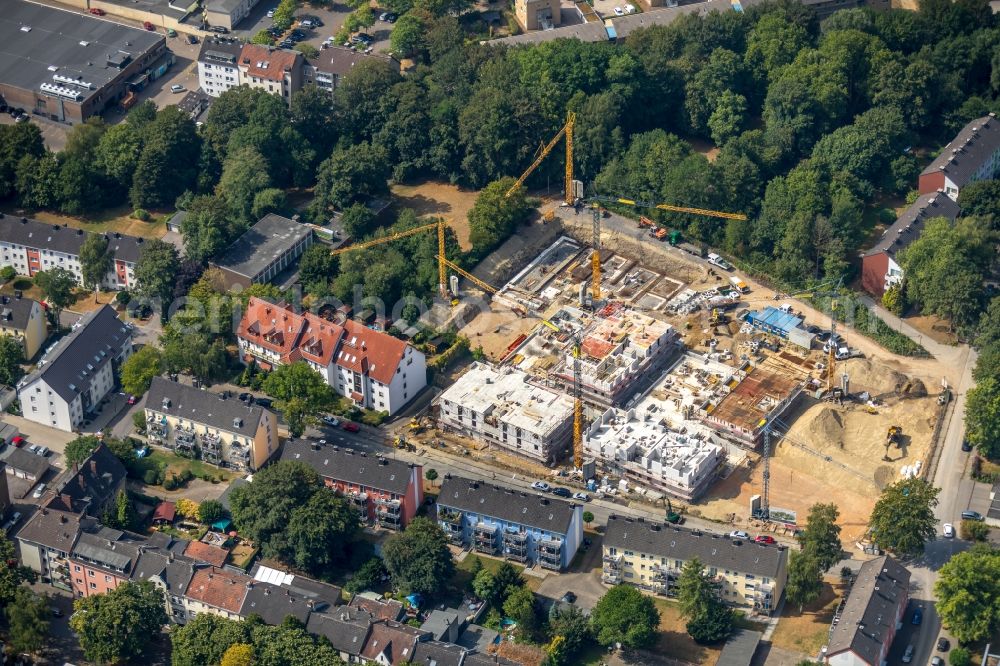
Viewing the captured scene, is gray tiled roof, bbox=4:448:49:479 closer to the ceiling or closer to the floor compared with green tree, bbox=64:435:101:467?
closer to the floor

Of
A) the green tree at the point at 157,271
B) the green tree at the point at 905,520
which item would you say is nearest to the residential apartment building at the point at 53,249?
the green tree at the point at 157,271

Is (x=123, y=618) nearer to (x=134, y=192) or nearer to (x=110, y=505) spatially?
(x=110, y=505)

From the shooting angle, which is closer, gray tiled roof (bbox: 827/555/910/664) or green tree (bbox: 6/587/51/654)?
gray tiled roof (bbox: 827/555/910/664)

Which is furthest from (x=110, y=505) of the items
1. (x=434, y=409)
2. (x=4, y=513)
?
(x=434, y=409)

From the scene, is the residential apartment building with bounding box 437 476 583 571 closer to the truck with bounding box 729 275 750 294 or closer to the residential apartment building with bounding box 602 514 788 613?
the residential apartment building with bounding box 602 514 788 613

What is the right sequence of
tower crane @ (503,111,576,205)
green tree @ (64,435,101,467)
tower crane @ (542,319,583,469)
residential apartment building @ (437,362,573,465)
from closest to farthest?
1. green tree @ (64,435,101,467)
2. tower crane @ (542,319,583,469)
3. residential apartment building @ (437,362,573,465)
4. tower crane @ (503,111,576,205)

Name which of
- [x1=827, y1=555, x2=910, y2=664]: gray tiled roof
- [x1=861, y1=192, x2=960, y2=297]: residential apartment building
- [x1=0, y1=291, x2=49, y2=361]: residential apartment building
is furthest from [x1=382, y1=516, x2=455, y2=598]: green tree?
[x1=861, y1=192, x2=960, y2=297]: residential apartment building

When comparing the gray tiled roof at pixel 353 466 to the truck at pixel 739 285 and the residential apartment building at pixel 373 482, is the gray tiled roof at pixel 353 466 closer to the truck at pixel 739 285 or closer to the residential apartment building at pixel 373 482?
the residential apartment building at pixel 373 482
